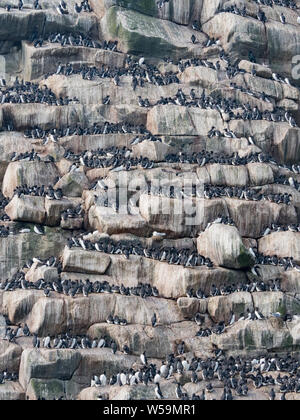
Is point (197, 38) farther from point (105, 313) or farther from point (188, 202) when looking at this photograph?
point (105, 313)

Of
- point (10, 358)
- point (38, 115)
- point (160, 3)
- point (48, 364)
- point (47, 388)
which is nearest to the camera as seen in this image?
point (47, 388)

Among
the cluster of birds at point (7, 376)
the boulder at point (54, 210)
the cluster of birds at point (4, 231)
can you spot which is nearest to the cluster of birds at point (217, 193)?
the boulder at point (54, 210)

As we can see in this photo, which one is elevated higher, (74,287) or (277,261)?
(277,261)

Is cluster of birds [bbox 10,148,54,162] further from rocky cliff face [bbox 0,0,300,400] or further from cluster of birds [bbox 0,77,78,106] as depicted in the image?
cluster of birds [bbox 0,77,78,106]

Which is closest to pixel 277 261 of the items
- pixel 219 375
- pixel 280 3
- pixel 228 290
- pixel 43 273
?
pixel 228 290

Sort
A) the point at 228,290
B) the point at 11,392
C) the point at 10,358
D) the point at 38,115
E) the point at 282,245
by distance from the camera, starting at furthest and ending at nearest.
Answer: the point at 38,115
the point at 282,245
the point at 228,290
the point at 10,358
the point at 11,392

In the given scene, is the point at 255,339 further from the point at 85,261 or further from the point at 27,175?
the point at 27,175
